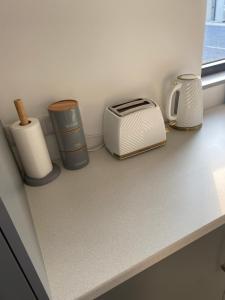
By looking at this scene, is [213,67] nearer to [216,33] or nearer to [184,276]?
[216,33]

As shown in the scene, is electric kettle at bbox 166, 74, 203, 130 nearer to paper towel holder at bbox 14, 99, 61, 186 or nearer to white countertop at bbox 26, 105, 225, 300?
white countertop at bbox 26, 105, 225, 300

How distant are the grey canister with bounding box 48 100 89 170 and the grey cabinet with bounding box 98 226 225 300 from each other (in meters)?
0.42

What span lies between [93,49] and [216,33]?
898mm

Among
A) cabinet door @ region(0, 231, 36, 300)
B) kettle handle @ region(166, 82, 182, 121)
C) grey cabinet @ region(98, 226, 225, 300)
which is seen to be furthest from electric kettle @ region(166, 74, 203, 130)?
cabinet door @ region(0, 231, 36, 300)

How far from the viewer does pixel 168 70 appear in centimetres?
104

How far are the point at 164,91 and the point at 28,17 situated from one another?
24.2 inches

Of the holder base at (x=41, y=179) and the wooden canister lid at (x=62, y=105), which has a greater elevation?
the wooden canister lid at (x=62, y=105)

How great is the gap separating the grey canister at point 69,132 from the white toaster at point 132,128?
0.13 metres

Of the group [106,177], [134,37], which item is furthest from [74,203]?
[134,37]

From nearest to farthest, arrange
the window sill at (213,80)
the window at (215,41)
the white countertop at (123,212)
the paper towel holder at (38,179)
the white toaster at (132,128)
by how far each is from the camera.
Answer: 1. the white countertop at (123,212)
2. the paper towel holder at (38,179)
3. the white toaster at (132,128)
4. the window sill at (213,80)
5. the window at (215,41)

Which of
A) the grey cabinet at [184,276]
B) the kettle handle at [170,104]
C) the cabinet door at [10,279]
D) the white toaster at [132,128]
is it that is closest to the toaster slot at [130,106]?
the white toaster at [132,128]

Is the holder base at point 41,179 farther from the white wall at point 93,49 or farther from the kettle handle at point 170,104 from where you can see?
the kettle handle at point 170,104

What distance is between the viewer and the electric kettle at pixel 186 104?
3.18ft

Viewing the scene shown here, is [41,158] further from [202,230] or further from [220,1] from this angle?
[220,1]
